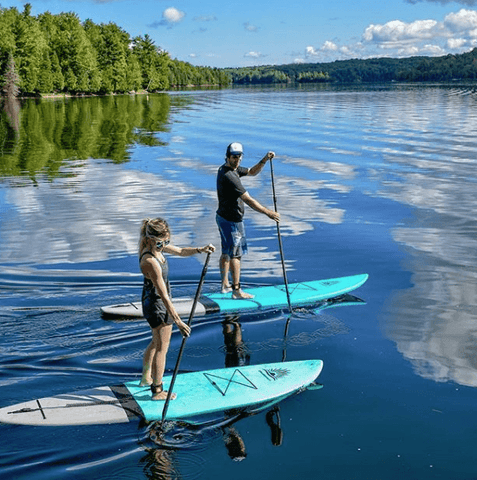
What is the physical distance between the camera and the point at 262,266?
14.1 meters

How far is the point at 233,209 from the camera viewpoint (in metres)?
11.2

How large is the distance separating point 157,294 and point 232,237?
164 inches

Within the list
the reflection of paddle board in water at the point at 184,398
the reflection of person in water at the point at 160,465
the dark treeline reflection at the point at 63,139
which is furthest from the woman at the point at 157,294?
the dark treeline reflection at the point at 63,139

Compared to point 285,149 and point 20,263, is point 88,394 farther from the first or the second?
point 285,149

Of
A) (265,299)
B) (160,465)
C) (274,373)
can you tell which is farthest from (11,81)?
(160,465)

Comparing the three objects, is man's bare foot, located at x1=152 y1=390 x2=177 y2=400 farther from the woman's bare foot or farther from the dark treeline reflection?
the dark treeline reflection

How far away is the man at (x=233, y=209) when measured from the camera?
36.0ft

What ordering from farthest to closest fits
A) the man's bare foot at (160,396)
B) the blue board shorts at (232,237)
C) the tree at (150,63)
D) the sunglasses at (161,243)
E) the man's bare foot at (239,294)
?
the tree at (150,63)
the man's bare foot at (239,294)
the blue board shorts at (232,237)
the man's bare foot at (160,396)
the sunglasses at (161,243)

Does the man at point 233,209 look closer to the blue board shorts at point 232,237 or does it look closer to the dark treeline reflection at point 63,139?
the blue board shorts at point 232,237

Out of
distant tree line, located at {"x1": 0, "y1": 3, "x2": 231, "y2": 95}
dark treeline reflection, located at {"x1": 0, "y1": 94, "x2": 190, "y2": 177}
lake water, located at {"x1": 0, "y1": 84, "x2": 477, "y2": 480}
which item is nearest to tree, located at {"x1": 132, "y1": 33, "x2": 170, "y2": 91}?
distant tree line, located at {"x1": 0, "y1": 3, "x2": 231, "y2": 95}

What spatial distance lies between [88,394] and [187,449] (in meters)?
1.55

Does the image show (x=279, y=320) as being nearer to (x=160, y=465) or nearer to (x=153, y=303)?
(x=153, y=303)

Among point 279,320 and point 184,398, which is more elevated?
point 184,398

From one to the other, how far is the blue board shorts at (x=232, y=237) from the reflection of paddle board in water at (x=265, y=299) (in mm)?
837
